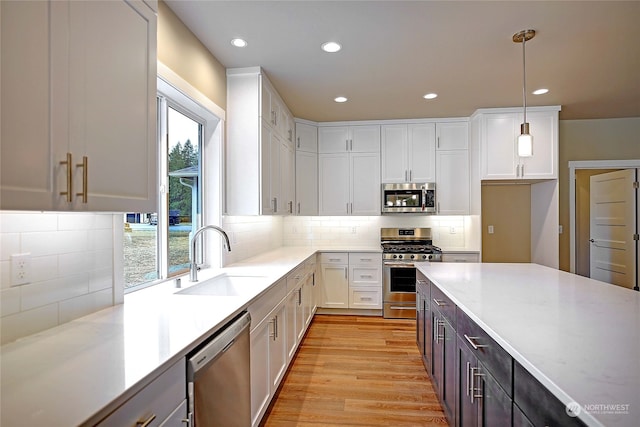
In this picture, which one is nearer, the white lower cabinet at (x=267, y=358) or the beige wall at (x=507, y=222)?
the white lower cabinet at (x=267, y=358)

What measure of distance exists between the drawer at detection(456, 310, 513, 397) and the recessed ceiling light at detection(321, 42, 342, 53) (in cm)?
206

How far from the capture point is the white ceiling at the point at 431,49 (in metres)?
2.15

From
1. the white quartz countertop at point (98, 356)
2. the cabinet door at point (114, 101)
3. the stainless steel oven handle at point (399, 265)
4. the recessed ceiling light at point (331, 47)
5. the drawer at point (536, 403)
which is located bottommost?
the stainless steel oven handle at point (399, 265)

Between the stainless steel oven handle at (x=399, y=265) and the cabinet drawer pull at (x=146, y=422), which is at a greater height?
the cabinet drawer pull at (x=146, y=422)

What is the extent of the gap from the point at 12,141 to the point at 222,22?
181 centimetres

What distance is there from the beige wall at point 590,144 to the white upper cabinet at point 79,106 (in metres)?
5.19

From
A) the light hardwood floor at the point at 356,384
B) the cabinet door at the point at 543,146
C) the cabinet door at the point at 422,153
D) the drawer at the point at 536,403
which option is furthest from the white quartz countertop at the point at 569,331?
the cabinet door at the point at 422,153

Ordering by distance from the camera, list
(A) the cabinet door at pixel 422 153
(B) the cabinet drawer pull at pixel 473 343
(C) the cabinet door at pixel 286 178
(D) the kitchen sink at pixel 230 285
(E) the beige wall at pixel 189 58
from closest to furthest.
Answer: (B) the cabinet drawer pull at pixel 473 343, (E) the beige wall at pixel 189 58, (D) the kitchen sink at pixel 230 285, (C) the cabinet door at pixel 286 178, (A) the cabinet door at pixel 422 153

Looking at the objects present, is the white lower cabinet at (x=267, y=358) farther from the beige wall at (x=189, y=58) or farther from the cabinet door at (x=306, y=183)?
the cabinet door at (x=306, y=183)

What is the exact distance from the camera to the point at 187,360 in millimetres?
1228

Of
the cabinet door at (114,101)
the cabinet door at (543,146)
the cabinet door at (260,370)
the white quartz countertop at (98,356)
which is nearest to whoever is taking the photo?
the white quartz countertop at (98,356)

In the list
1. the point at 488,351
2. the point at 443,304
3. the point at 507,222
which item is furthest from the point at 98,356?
the point at 507,222

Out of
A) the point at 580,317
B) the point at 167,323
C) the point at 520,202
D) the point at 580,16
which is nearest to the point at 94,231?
the point at 167,323

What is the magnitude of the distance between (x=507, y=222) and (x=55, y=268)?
5.18 m
